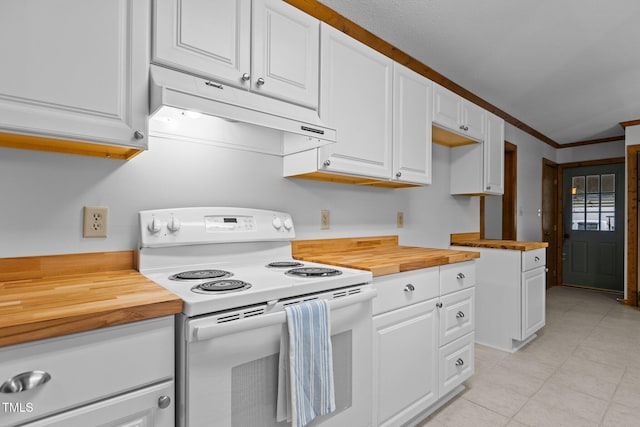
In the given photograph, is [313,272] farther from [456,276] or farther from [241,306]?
[456,276]

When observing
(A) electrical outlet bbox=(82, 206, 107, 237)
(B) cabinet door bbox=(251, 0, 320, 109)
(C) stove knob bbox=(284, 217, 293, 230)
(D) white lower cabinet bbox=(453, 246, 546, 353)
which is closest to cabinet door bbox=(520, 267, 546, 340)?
(D) white lower cabinet bbox=(453, 246, 546, 353)

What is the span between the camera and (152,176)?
152 centimetres

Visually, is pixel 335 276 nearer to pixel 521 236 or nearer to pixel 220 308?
pixel 220 308

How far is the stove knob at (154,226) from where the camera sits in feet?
4.72

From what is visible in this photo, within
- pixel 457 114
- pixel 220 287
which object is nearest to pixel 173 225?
pixel 220 287

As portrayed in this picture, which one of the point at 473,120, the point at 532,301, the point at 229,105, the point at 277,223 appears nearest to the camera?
the point at 229,105

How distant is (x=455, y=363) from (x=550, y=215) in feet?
15.1

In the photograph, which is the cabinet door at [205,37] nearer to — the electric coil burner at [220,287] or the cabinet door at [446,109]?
the electric coil burner at [220,287]

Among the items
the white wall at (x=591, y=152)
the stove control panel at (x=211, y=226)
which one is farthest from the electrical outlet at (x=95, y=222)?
the white wall at (x=591, y=152)

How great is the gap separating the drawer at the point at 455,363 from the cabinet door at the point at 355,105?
1096mm

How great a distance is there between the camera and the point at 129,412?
90 cm

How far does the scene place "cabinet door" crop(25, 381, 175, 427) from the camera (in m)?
0.82

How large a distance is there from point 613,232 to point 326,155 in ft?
18.5

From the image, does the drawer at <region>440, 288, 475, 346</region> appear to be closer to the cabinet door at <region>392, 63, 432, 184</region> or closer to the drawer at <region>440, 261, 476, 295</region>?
the drawer at <region>440, 261, 476, 295</region>
